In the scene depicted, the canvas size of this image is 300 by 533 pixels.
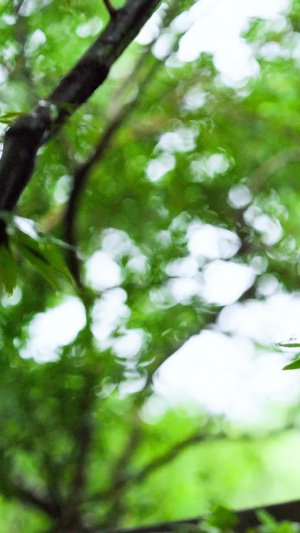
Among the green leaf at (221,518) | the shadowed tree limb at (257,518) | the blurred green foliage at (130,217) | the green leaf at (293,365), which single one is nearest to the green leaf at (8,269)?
the green leaf at (293,365)

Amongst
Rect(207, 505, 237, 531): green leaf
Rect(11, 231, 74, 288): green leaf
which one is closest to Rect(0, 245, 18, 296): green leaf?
Rect(11, 231, 74, 288): green leaf

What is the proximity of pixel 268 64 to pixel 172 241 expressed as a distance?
564 millimetres

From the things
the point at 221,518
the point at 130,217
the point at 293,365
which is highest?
the point at 293,365

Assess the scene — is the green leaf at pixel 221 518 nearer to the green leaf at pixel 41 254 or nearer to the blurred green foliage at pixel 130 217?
the green leaf at pixel 41 254

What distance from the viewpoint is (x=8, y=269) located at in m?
0.51

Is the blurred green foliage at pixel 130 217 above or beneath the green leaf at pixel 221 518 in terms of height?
beneath

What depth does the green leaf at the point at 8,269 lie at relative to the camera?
1.64 ft

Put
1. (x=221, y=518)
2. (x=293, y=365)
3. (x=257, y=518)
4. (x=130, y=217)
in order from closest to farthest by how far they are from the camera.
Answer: (x=293, y=365) → (x=221, y=518) → (x=257, y=518) → (x=130, y=217)

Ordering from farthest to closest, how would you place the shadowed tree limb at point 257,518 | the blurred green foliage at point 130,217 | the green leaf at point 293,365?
the blurred green foliage at point 130,217, the shadowed tree limb at point 257,518, the green leaf at point 293,365

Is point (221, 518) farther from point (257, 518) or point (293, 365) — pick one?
point (293, 365)

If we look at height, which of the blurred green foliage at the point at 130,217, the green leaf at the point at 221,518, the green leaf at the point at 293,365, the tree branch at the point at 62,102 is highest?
the tree branch at the point at 62,102

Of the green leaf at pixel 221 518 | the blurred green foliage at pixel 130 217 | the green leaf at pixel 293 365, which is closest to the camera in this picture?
the green leaf at pixel 293 365

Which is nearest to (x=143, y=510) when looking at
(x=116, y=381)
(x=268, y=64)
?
(x=116, y=381)

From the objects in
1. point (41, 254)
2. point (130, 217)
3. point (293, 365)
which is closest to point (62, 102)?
point (41, 254)
